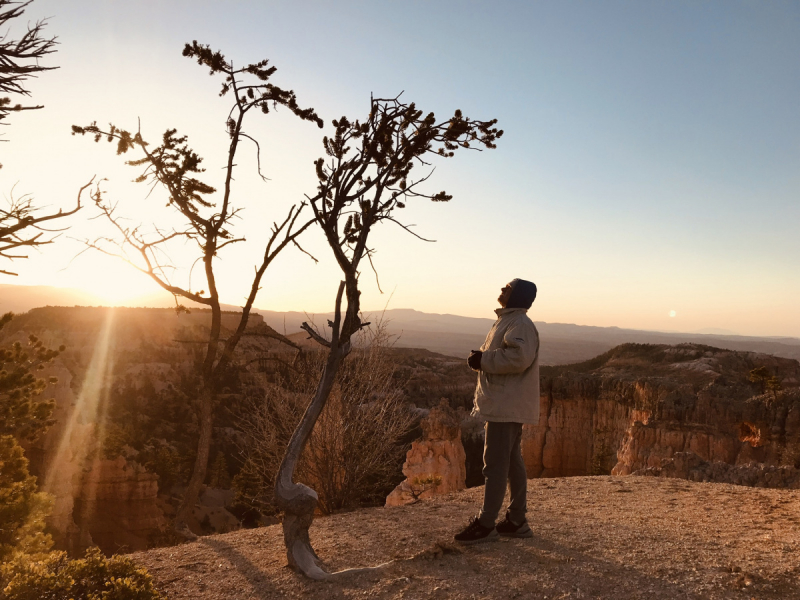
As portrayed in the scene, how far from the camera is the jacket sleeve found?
3.84 metres

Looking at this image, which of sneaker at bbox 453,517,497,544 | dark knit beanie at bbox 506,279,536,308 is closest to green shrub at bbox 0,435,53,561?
sneaker at bbox 453,517,497,544

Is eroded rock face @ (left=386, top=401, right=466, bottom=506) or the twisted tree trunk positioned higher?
the twisted tree trunk

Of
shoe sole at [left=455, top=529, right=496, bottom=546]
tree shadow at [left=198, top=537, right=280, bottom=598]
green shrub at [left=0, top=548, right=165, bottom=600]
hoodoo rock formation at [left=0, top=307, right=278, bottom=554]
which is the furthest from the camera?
hoodoo rock formation at [left=0, top=307, right=278, bottom=554]

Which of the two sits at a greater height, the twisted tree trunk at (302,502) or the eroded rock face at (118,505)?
the twisted tree trunk at (302,502)

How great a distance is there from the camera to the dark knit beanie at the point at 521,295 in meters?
4.14

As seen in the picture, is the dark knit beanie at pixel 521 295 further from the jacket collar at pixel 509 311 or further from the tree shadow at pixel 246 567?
the tree shadow at pixel 246 567

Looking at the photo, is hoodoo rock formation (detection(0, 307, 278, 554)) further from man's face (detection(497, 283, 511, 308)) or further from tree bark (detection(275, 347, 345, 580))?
man's face (detection(497, 283, 511, 308))

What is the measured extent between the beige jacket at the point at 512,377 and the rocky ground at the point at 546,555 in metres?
1.05

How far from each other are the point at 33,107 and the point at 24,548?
9.58 meters

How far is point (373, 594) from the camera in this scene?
340 centimetres

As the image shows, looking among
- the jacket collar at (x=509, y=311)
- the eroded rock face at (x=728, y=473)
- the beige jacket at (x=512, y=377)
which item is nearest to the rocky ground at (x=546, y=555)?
the beige jacket at (x=512, y=377)

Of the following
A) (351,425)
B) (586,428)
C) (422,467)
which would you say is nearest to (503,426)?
(351,425)

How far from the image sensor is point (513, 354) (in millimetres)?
3855

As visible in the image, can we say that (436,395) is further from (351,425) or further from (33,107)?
(33,107)
